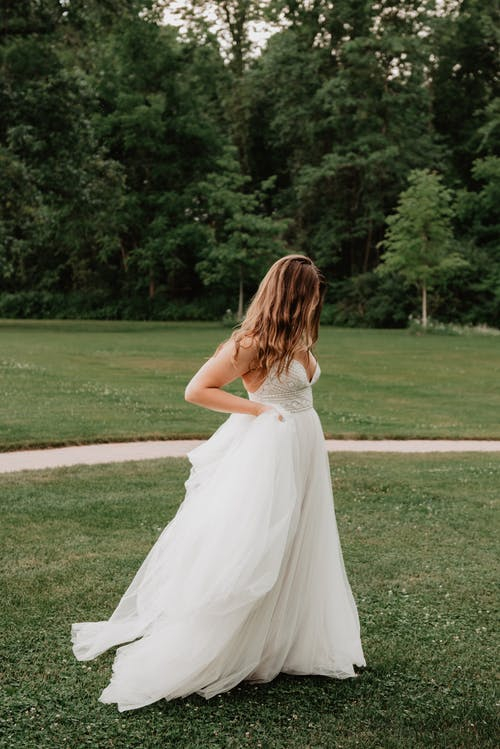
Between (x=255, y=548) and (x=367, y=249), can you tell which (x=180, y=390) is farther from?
(x=367, y=249)

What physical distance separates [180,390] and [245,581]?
14.3 metres

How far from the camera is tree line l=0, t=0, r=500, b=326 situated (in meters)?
50.1

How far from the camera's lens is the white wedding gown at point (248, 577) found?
13.4ft

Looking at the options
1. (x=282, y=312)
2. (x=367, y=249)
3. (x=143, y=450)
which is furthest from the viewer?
(x=367, y=249)

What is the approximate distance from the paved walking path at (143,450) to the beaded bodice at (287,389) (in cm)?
655

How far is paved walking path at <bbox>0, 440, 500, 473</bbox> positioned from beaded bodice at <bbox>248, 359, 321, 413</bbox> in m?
6.55

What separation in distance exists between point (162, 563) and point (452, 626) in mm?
2168

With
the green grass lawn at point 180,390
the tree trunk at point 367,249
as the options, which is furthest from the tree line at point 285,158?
the green grass lawn at point 180,390

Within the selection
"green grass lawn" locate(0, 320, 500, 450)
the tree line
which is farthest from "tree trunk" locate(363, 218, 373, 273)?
"green grass lawn" locate(0, 320, 500, 450)

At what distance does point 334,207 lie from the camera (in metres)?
55.3

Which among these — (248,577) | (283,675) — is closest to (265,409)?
(248,577)

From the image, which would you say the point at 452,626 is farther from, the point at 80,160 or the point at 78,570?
the point at 80,160

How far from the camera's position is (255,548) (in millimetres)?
4070

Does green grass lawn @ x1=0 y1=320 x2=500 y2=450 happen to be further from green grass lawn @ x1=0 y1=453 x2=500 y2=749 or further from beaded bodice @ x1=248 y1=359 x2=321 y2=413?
beaded bodice @ x1=248 y1=359 x2=321 y2=413
